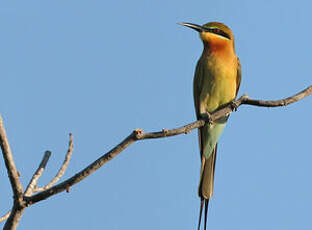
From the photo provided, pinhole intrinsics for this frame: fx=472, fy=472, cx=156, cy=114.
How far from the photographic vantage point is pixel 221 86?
4.05 m

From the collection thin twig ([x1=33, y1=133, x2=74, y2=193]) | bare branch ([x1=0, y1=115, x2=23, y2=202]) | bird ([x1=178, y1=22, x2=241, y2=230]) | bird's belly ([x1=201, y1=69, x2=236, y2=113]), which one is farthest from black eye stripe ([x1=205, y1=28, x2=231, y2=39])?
bare branch ([x1=0, y1=115, x2=23, y2=202])

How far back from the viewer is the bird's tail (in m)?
3.48

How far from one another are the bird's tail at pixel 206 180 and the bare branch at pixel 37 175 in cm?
129

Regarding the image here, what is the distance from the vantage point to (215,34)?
170 inches

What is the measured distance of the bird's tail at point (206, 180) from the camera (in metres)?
3.48

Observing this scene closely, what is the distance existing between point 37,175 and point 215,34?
8.81 ft

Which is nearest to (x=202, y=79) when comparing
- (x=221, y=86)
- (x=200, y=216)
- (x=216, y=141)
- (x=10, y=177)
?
(x=221, y=86)

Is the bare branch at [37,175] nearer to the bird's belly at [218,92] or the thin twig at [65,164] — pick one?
the thin twig at [65,164]

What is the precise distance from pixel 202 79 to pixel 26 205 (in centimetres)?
261

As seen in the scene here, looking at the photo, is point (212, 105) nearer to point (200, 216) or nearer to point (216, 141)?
point (216, 141)

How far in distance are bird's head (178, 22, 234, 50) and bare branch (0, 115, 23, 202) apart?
2.75 metres

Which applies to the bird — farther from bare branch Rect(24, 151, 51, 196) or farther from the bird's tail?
bare branch Rect(24, 151, 51, 196)

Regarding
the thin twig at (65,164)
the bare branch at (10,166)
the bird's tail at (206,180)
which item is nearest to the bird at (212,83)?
the bird's tail at (206,180)

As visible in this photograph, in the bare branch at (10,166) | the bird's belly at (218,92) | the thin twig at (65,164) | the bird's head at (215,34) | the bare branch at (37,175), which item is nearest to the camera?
the bare branch at (10,166)
